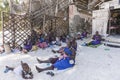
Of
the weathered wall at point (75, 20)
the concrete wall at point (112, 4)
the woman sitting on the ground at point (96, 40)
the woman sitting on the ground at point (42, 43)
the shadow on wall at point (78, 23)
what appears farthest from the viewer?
the shadow on wall at point (78, 23)

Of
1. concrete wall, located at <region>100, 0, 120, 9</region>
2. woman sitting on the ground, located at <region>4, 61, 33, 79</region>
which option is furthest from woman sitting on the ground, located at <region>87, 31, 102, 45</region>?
woman sitting on the ground, located at <region>4, 61, 33, 79</region>

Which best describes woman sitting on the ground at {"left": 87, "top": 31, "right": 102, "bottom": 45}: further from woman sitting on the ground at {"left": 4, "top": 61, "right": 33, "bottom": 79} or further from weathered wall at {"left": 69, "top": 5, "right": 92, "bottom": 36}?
woman sitting on the ground at {"left": 4, "top": 61, "right": 33, "bottom": 79}

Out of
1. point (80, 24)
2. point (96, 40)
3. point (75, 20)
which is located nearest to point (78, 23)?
point (80, 24)

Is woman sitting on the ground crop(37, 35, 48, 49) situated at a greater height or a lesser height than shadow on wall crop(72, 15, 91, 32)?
lesser

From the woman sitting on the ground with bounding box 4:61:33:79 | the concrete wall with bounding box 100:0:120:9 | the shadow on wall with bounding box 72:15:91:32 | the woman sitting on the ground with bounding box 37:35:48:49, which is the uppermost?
the concrete wall with bounding box 100:0:120:9

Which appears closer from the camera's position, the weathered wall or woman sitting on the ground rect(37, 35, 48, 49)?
woman sitting on the ground rect(37, 35, 48, 49)

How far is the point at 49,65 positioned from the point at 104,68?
1.88m

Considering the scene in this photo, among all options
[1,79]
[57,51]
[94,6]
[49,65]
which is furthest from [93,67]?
[94,6]

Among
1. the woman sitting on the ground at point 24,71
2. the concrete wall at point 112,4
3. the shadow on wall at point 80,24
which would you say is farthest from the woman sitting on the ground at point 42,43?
the concrete wall at point 112,4

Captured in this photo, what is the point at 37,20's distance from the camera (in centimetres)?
1072

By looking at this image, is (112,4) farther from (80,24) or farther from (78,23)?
A: (80,24)

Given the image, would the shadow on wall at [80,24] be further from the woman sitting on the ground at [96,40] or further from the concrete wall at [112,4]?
the concrete wall at [112,4]

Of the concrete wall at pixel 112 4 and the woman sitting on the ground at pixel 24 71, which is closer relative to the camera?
the woman sitting on the ground at pixel 24 71

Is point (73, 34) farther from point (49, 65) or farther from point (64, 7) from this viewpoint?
point (49, 65)
